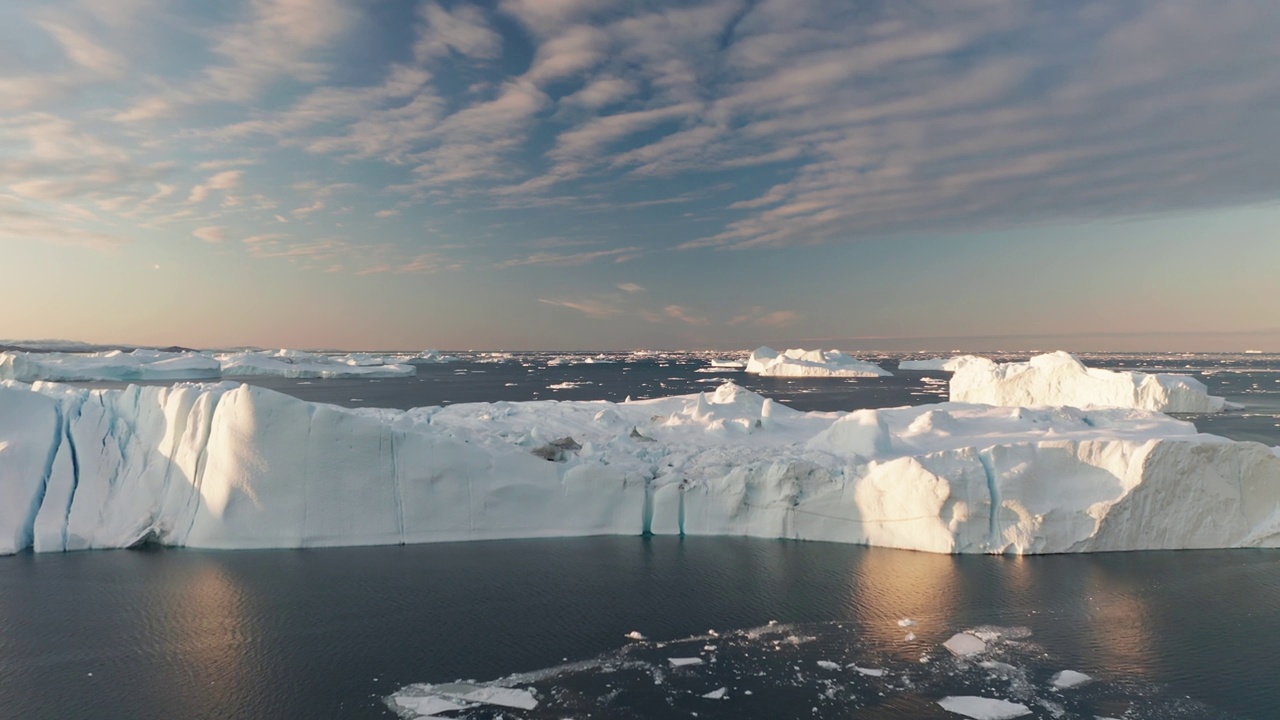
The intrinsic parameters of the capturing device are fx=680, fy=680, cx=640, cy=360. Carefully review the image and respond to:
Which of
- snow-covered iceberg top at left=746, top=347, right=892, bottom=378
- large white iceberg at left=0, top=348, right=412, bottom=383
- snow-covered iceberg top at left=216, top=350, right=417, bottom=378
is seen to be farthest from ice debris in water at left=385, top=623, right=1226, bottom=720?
snow-covered iceberg top at left=746, top=347, right=892, bottom=378

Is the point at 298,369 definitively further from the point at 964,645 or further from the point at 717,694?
the point at 964,645

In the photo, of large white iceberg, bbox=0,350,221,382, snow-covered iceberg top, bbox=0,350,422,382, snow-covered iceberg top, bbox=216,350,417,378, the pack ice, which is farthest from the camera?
snow-covered iceberg top, bbox=216,350,417,378

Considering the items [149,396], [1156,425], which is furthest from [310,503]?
[1156,425]

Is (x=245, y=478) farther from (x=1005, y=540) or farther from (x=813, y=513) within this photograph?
(x=1005, y=540)

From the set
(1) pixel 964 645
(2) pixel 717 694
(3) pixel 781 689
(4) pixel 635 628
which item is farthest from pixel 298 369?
(1) pixel 964 645

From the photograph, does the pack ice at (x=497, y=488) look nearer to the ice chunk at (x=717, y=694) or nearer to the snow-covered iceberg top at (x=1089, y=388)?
the ice chunk at (x=717, y=694)

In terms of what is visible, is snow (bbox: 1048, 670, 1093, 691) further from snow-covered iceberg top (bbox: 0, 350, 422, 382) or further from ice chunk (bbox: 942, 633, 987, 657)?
snow-covered iceberg top (bbox: 0, 350, 422, 382)

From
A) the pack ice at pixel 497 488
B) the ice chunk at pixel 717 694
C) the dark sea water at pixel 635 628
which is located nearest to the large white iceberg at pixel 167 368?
A: the pack ice at pixel 497 488
